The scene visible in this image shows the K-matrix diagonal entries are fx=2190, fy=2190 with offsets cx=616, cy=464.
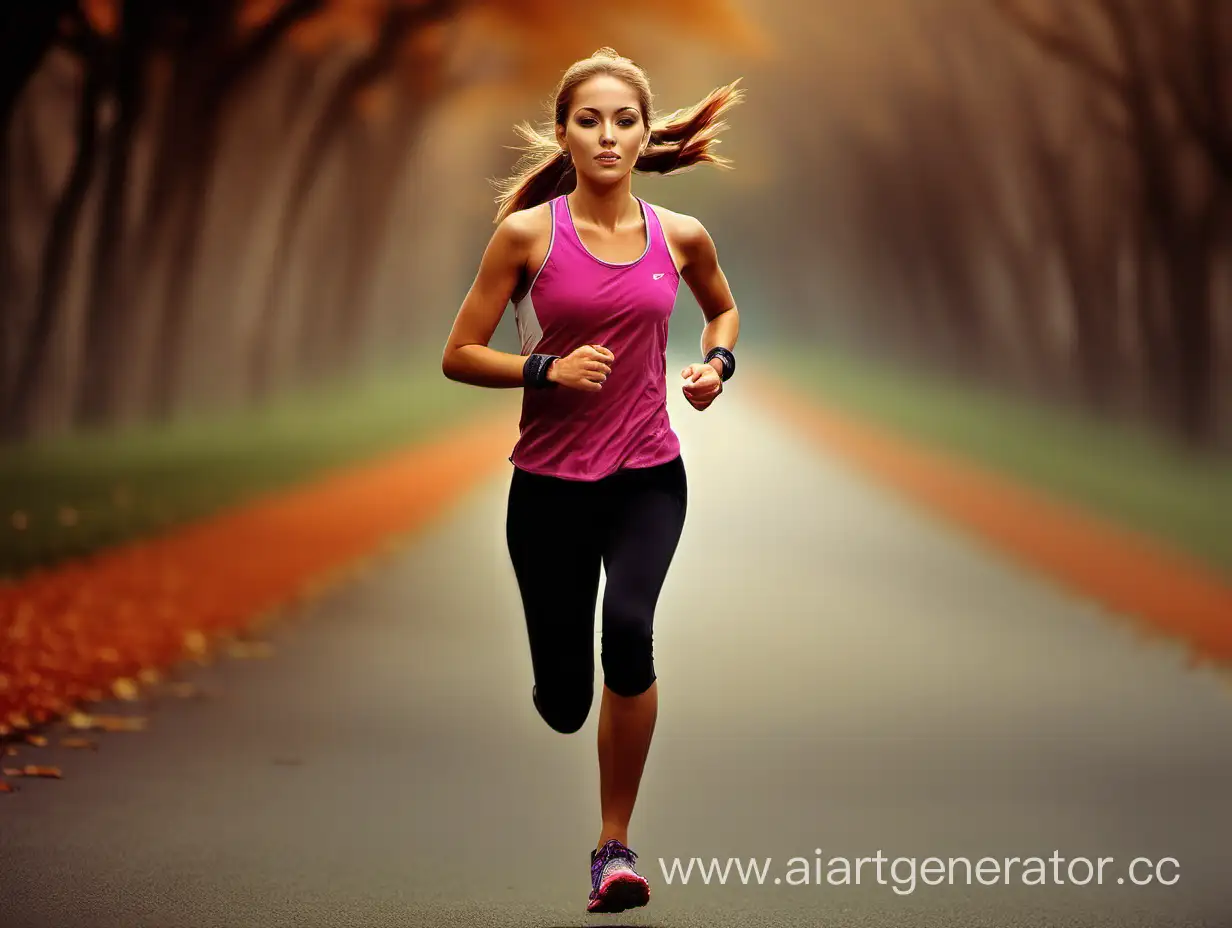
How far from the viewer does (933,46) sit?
31.0m

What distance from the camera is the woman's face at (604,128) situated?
6.01m

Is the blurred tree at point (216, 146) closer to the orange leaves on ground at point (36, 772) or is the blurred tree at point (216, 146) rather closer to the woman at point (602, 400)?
the orange leaves on ground at point (36, 772)

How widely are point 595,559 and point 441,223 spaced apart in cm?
4308

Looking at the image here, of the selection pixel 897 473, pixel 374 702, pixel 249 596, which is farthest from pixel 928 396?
pixel 374 702

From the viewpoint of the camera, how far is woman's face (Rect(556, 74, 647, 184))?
19.7 ft

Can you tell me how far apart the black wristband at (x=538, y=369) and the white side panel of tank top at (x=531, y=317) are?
164 millimetres

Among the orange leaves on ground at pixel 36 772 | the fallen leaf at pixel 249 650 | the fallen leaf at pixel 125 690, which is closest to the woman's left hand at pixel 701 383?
the orange leaves on ground at pixel 36 772

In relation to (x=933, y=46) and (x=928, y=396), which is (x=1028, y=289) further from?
(x=928, y=396)

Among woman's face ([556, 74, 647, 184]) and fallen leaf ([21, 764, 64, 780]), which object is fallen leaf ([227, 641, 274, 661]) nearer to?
fallen leaf ([21, 764, 64, 780])

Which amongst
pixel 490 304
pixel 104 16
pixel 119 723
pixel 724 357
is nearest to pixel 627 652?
pixel 724 357

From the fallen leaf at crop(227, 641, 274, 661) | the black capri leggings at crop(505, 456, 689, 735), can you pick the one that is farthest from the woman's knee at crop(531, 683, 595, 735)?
the fallen leaf at crop(227, 641, 274, 661)

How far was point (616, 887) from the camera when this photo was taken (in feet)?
19.3

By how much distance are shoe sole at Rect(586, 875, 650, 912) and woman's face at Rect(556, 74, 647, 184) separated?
1.91 m

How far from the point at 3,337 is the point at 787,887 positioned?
43.4 ft
